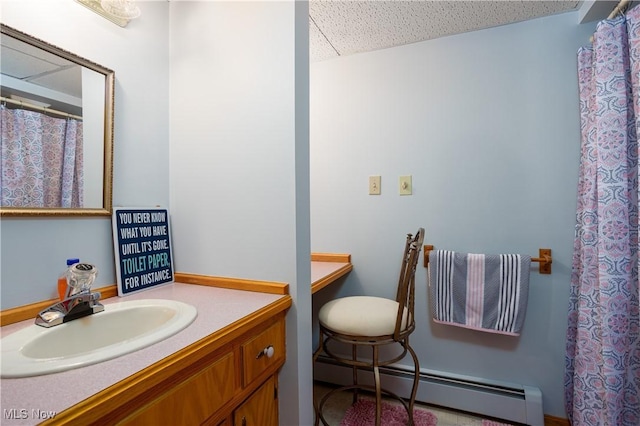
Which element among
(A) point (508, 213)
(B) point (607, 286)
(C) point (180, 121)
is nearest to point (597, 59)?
(A) point (508, 213)

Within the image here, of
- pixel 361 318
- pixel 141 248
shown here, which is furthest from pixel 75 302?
pixel 361 318

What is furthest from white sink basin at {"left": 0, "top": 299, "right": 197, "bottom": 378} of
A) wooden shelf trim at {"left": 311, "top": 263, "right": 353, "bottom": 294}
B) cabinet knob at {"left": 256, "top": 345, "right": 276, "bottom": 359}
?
wooden shelf trim at {"left": 311, "top": 263, "right": 353, "bottom": 294}

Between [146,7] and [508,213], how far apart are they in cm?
193

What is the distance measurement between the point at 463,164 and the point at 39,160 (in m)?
1.82

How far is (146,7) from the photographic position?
1.14 metres

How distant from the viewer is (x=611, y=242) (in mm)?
1242

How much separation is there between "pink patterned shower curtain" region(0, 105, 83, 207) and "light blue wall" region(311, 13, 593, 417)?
1309 mm

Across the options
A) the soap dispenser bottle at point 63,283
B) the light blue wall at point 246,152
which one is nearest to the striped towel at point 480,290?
the light blue wall at point 246,152

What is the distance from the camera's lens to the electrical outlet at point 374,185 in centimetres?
186

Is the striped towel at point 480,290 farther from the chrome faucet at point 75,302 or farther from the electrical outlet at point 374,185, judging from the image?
the chrome faucet at point 75,302

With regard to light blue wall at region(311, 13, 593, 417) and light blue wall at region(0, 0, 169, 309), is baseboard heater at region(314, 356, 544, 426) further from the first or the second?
light blue wall at region(0, 0, 169, 309)

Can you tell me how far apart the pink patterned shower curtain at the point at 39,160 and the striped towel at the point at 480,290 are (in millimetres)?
1625

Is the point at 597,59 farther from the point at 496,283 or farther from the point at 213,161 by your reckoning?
the point at 213,161

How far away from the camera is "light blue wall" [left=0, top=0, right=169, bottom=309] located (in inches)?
31.5
